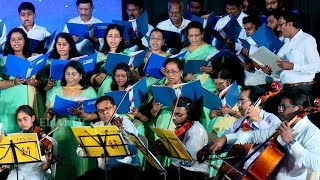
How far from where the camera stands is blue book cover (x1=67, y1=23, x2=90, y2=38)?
809 cm

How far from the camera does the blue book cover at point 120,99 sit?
287 inches

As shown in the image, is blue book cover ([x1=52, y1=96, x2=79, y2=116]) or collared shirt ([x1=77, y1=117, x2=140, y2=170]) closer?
collared shirt ([x1=77, y1=117, x2=140, y2=170])

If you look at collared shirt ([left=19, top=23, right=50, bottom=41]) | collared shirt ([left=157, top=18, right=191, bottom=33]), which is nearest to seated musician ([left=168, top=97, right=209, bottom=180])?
collared shirt ([left=157, top=18, right=191, bottom=33])

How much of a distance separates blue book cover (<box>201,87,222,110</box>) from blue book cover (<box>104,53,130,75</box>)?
0.83 metres

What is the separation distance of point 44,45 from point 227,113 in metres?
1.90

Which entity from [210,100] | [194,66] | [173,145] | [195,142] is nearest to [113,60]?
[194,66]

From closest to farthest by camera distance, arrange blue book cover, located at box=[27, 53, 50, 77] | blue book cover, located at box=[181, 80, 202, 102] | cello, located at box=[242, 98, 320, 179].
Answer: cello, located at box=[242, 98, 320, 179] < blue book cover, located at box=[181, 80, 202, 102] < blue book cover, located at box=[27, 53, 50, 77]

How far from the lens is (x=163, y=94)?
7418 millimetres

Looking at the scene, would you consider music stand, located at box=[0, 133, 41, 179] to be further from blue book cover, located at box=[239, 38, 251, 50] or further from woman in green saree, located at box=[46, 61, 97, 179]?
blue book cover, located at box=[239, 38, 251, 50]

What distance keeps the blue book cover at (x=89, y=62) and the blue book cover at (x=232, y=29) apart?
124cm

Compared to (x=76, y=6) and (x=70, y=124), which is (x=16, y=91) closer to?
(x=70, y=124)

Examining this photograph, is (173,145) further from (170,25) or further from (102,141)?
(170,25)

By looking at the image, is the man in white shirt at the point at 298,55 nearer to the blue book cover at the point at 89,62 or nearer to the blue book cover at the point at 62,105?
the blue book cover at the point at 89,62

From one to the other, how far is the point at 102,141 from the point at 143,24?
6.86ft
